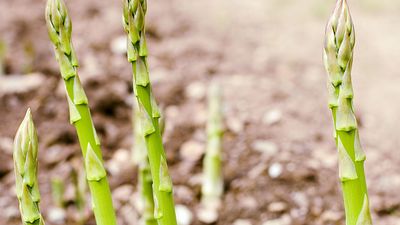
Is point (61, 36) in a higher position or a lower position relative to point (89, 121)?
higher

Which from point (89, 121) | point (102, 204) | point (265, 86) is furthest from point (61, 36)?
point (265, 86)

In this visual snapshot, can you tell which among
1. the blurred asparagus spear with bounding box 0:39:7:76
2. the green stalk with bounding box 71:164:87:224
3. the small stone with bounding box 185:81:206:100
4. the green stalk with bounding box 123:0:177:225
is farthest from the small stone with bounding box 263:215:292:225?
the blurred asparagus spear with bounding box 0:39:7:76

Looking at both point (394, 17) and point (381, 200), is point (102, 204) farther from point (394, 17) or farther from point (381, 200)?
point (394, 17)

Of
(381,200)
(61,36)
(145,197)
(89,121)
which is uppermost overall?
(61,36)

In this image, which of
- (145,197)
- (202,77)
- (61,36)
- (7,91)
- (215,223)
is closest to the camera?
(61,36)

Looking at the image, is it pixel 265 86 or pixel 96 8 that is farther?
pixel 96 8

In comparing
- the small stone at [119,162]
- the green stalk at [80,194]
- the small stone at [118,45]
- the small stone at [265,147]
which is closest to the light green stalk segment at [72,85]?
the green stalk at [80,194]
